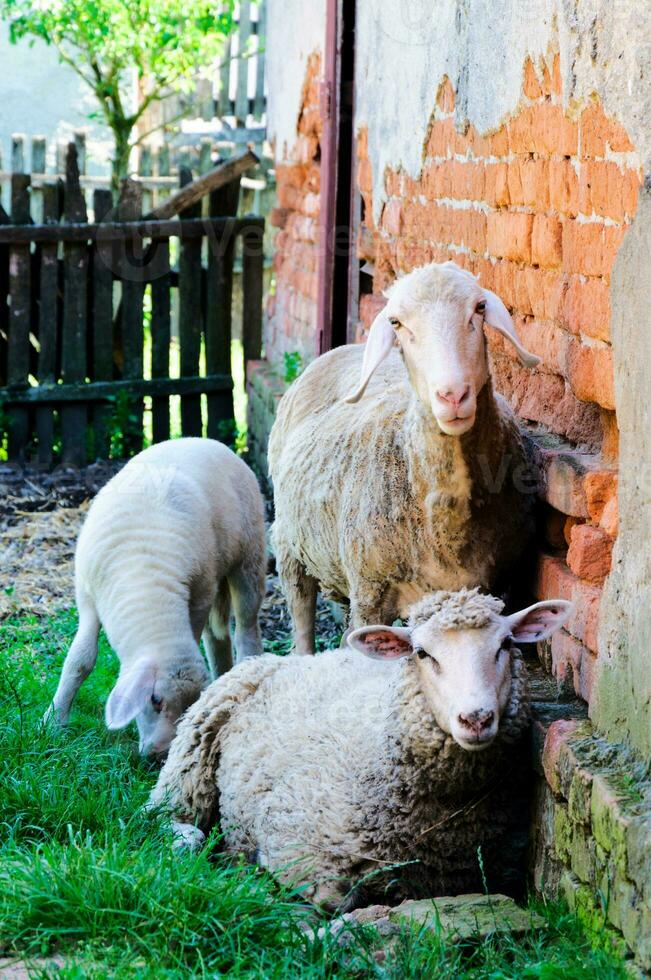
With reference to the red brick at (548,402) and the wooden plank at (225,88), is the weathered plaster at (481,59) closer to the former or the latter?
the red brick at (548,402)

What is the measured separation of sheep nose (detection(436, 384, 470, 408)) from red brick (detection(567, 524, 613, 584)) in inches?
19.9

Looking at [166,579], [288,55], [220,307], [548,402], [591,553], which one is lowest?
[166,579]

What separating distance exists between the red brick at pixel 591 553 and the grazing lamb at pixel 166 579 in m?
1.68

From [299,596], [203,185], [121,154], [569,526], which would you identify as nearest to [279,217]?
[203,185]

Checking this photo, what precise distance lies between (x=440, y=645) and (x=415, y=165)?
279 cm

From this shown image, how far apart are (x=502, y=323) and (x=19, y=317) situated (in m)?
6.57

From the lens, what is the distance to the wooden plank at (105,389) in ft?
31.3

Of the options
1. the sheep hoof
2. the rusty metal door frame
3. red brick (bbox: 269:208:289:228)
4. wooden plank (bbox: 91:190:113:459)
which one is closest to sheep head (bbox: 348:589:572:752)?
the sheep hoof

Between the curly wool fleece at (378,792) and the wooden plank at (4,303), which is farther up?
the wooden plank at (4,303)

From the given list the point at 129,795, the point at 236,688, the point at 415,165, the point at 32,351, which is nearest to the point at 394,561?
the point at 236,688

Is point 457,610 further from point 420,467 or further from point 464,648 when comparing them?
point 420,467

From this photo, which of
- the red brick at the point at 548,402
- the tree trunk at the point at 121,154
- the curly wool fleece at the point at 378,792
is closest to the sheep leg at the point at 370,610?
the curly wool fleece at the point at 378,792

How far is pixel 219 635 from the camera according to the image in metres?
5.69

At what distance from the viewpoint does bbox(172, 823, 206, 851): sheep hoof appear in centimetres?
376
